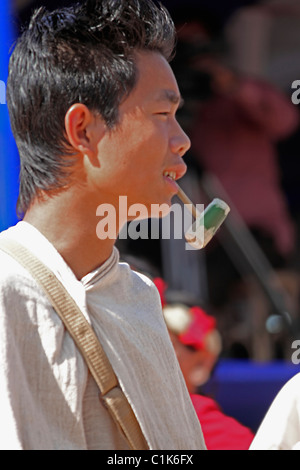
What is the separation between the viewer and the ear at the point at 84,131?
1.33 meters

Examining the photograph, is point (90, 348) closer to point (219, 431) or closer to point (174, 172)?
point (174, 172)

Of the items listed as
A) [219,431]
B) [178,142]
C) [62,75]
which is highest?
[62,75]

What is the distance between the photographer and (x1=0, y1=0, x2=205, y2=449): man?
131 cm

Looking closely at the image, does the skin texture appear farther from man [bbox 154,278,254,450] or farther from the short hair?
man [bbox 154,278,254,450]

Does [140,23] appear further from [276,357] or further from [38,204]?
[276,357]

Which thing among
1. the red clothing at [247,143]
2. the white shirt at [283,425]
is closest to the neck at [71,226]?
the white shirt at [283,425]

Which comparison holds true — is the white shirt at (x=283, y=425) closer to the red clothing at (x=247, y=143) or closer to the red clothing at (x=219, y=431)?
the red clothing at (x=219, y=431)

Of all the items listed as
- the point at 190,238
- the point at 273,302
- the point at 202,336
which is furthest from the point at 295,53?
the point at 190,238

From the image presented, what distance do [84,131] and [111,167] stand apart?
0.25ft

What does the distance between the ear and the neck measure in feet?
0.25

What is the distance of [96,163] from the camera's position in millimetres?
1346

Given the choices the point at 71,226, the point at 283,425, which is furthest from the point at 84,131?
the point at 283,425

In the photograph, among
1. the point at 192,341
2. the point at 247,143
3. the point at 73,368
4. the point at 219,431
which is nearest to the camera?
the point at 73,368

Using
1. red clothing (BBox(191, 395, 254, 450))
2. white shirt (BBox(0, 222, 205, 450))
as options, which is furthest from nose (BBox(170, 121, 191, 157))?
red clothing (BBox(191, 395, 254, 450))
